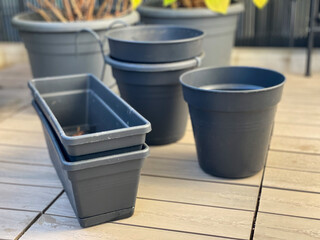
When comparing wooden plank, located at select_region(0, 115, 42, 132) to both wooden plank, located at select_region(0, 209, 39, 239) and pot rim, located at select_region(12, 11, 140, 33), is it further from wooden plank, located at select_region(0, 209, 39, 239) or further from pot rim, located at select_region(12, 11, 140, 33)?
wooden plank, located at select_region(0, 209, 39, 239)

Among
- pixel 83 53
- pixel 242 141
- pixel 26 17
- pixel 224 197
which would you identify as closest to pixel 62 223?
pixel 224 197

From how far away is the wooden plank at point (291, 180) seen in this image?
1557 mm

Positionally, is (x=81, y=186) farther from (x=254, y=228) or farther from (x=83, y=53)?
(x=83, y=53)

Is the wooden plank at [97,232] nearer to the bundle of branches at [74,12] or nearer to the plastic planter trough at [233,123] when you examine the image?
the plastic planter trough at [233,123]

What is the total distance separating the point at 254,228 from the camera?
1.34 meters

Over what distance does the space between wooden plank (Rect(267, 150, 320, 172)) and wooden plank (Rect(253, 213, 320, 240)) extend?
34cm

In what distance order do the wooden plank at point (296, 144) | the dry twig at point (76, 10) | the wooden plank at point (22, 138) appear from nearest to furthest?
the wooden plank at point (296, 144)
the wooden plank at point (22, 138)
the dry twig at point (76, 10)

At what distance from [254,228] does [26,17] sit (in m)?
1.71

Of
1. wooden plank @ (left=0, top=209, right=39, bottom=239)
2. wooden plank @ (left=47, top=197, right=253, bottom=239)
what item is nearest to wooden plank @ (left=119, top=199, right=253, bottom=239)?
wooden plank @ (left=47, top=197, right=253, bottom=239)

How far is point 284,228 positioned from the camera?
1336 millimetres

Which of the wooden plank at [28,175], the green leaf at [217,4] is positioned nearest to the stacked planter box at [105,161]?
the wooden plank at [28,175]

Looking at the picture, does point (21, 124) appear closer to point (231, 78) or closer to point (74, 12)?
point (74, 12)

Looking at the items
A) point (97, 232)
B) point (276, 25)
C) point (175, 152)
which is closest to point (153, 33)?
point (175, 152)

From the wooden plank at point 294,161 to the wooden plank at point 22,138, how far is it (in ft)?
3.15
